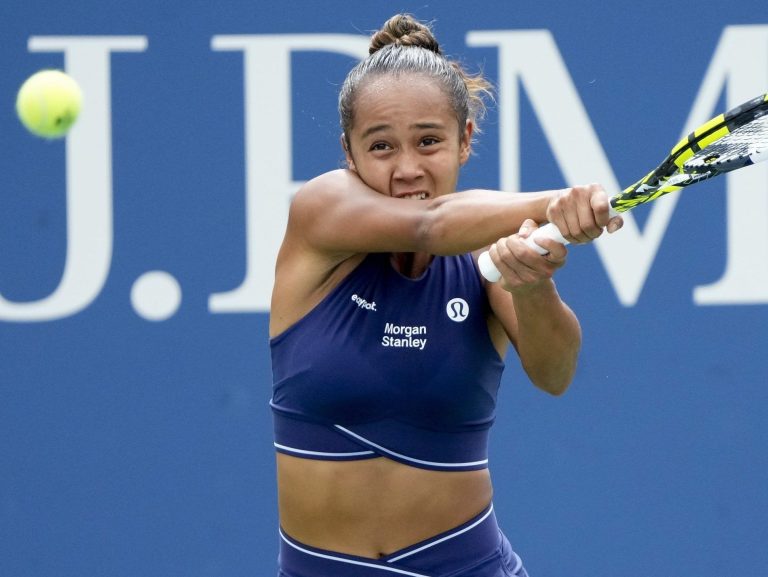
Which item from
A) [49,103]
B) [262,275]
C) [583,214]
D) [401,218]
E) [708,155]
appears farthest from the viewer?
[262,275]

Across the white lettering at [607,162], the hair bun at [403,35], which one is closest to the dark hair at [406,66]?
the hair bun at [403,35]

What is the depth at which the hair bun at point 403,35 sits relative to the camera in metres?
2.92

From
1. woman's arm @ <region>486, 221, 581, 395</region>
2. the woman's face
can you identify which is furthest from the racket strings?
the woman's face

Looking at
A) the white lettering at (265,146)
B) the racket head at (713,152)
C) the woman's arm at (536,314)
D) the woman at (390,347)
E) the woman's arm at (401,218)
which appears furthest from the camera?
the white lettering at (265,146)

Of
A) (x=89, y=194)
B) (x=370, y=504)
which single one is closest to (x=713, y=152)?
(x=370, y=504)

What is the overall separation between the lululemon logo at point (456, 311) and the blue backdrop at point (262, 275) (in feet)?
5.66

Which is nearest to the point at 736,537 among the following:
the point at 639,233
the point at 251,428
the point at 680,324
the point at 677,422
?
the point at 677,422

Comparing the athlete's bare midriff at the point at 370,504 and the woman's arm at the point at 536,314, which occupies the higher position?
the woman's arm at the point at 536,314

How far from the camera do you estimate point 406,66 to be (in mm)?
2768

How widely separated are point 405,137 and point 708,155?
2.04 feet

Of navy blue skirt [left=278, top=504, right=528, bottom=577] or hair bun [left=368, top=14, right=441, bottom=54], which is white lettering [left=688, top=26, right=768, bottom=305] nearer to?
hair bun [left=368, top=14, right=441, bottom=54]

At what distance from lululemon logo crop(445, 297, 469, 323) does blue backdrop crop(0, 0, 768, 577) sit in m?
1.73

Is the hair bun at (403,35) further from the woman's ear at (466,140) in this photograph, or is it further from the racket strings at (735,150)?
the racket strings at (735,150)

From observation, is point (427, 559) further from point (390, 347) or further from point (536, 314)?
point (536, 314)
